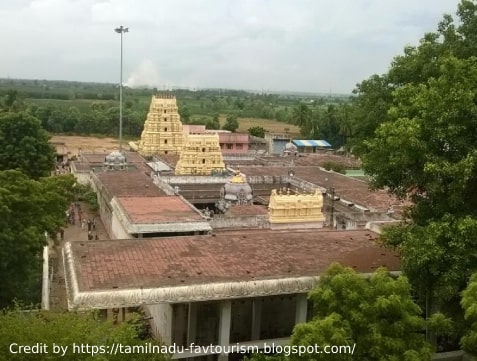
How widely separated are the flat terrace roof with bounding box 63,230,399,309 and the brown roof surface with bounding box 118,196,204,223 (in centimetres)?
552

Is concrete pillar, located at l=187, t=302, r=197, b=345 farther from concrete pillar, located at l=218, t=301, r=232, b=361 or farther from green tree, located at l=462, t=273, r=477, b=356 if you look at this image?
green tree, located at l=462, t=273, r=477, b=356

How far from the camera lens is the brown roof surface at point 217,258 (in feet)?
54.6

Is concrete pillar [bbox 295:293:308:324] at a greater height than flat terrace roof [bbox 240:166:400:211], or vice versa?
flat terrace roof [bbox 240:166:400:211]

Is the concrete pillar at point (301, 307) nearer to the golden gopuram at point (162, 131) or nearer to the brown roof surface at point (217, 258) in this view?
the brown roof surface at point (217, 258)

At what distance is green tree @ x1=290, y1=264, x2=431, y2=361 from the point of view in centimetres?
1162

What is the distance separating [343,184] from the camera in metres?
41.0

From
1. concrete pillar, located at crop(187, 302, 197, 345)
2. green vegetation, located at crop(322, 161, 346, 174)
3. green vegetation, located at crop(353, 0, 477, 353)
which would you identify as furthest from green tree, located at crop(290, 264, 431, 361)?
green vegetation, located at crop(322, 161, 346, 174)

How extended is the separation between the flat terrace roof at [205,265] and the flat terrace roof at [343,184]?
1132 centimetres

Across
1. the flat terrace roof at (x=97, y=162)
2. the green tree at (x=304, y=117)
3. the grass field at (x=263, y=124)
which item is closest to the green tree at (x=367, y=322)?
the flat terrace roof at (x=97, y=162)

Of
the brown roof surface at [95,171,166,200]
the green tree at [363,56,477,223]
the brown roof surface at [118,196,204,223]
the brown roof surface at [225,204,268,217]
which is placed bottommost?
the brown roof surface at [225,204,268,217]

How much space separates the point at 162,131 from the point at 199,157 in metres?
17.8

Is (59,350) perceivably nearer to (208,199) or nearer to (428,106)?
(428,106)

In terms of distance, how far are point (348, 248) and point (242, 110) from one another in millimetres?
146970

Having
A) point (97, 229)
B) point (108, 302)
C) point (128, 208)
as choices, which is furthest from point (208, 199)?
point (108, 302)
